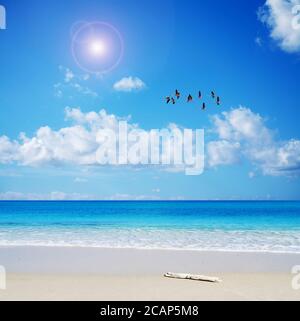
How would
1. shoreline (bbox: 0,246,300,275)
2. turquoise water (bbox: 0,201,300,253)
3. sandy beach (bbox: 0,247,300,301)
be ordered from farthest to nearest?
turquoise water (bbox: 0,201,300,253) < shoreline (bbox: 0,246,300,275) < sandy beach (bbox: 0,247,300,301)

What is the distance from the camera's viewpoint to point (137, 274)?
7.76 m

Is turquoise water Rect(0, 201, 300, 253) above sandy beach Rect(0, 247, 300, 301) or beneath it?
beneath

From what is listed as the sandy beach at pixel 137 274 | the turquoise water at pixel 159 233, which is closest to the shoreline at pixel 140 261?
the sandy beach at pixel 137 274

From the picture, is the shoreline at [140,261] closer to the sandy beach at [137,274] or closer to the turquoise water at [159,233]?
the sandy beach at [137,274]

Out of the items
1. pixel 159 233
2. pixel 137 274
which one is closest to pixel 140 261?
pixel 137 274

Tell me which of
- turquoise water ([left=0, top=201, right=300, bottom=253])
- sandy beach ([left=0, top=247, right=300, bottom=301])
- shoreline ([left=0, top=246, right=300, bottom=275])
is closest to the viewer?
sandy beach ([left=0, top=247, right=300, bottom=301])

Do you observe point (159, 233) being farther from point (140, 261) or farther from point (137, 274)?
point (137, 274)

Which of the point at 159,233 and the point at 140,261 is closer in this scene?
the point at 140,261

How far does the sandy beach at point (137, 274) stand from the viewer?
6.20 metres

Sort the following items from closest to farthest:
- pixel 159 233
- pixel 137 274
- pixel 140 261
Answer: pixel 137 274, pixel 140 261, pixel 159 233

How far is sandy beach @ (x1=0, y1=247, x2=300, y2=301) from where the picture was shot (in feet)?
20.4

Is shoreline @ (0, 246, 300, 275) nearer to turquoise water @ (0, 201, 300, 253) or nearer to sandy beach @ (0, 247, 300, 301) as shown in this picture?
sandy beach @ (0, 247, 300, 301)

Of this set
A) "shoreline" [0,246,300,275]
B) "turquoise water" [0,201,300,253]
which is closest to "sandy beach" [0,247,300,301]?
"shoreline" [0,246,300,275]
